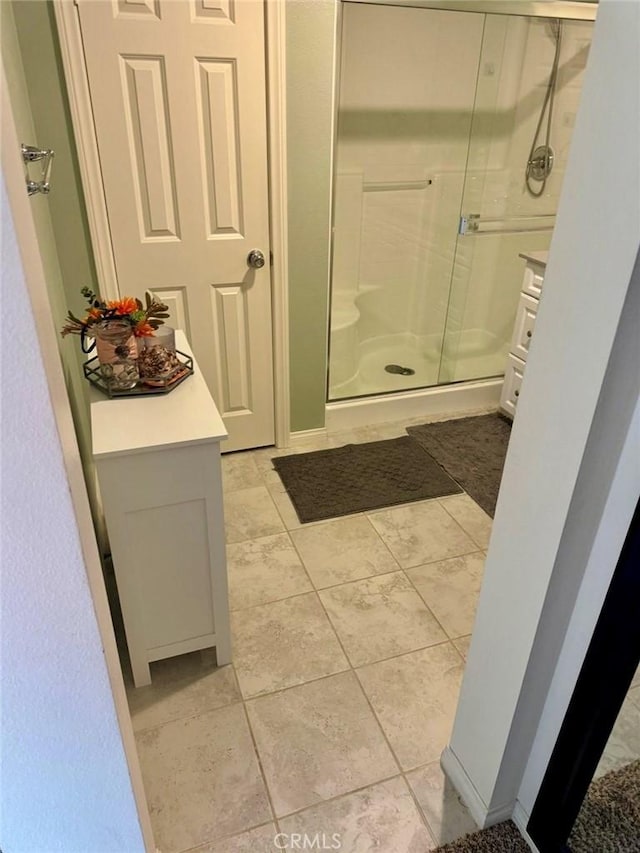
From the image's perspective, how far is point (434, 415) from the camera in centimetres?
334

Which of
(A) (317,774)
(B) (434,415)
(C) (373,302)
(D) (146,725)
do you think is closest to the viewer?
(A) (317,774)

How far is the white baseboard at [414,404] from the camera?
3.14 m

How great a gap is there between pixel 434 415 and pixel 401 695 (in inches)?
71.4

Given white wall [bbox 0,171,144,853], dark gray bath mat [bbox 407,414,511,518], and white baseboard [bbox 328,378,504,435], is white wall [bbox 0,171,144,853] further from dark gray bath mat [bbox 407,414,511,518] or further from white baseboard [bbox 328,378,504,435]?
white baseboard [bbox 328,378,504,435]

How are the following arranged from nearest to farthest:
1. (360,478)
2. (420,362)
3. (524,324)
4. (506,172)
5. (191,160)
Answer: (191,160)
(360,478)
(524,324)
(506,172)
(420,362)

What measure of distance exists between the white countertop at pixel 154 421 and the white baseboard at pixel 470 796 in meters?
1.01

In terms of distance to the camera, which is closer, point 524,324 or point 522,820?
point 522,820

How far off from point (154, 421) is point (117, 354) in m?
0.23

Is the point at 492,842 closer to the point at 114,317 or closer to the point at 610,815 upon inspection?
the point at 610,815

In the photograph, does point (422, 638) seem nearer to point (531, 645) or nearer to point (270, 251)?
point (531, 645)

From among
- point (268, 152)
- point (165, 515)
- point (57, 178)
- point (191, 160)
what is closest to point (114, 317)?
point (165, 515)

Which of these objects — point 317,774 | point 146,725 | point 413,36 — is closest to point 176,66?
point 413,36

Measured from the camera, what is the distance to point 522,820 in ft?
4.66

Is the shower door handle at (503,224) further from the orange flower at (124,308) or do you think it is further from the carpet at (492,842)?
the carpet at (492,842)
